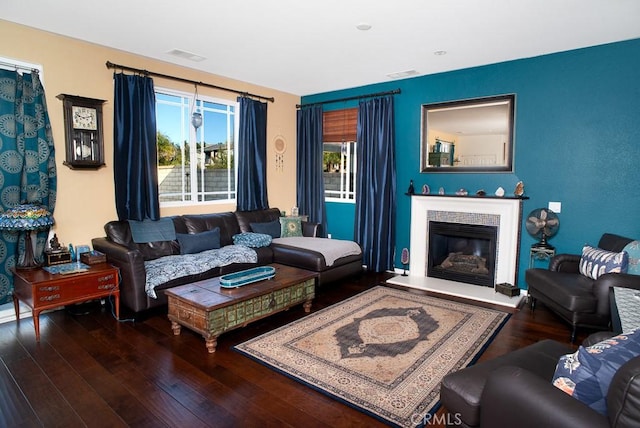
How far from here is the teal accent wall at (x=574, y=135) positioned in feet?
12.5

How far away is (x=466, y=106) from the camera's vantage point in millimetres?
4785

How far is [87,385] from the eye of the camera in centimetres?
246

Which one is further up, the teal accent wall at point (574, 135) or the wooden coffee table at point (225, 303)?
the teal accent wall at point (574, 135)

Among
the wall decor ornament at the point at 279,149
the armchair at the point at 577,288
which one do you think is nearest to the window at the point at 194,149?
the wall decor ornament at the point at 279,149

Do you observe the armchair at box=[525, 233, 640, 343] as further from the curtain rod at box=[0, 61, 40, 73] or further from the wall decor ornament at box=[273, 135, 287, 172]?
the curtain rod at box=[0, 61, 40, 73]

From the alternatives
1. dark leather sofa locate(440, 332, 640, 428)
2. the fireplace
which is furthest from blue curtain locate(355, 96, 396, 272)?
dark leather sofa locate(440, 332, 640, 428)

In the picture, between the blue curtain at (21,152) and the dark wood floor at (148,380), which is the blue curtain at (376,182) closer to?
the dark wood floor at (148,380)

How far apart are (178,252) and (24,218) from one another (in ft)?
5.00

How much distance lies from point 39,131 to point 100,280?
62.7 inches

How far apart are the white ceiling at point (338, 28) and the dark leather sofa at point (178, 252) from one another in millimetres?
1989

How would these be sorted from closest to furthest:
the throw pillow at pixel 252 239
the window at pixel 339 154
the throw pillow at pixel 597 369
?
the throw pillow at pixel 597 369
the throw pillow at pixel 252 239
the window at pixel 339 154

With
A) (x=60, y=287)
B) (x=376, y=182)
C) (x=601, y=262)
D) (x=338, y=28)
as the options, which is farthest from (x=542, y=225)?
(x=60, y=287)

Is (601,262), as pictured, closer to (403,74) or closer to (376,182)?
(376,182)

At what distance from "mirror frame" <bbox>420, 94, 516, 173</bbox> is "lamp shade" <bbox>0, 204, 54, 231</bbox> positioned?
435cm
